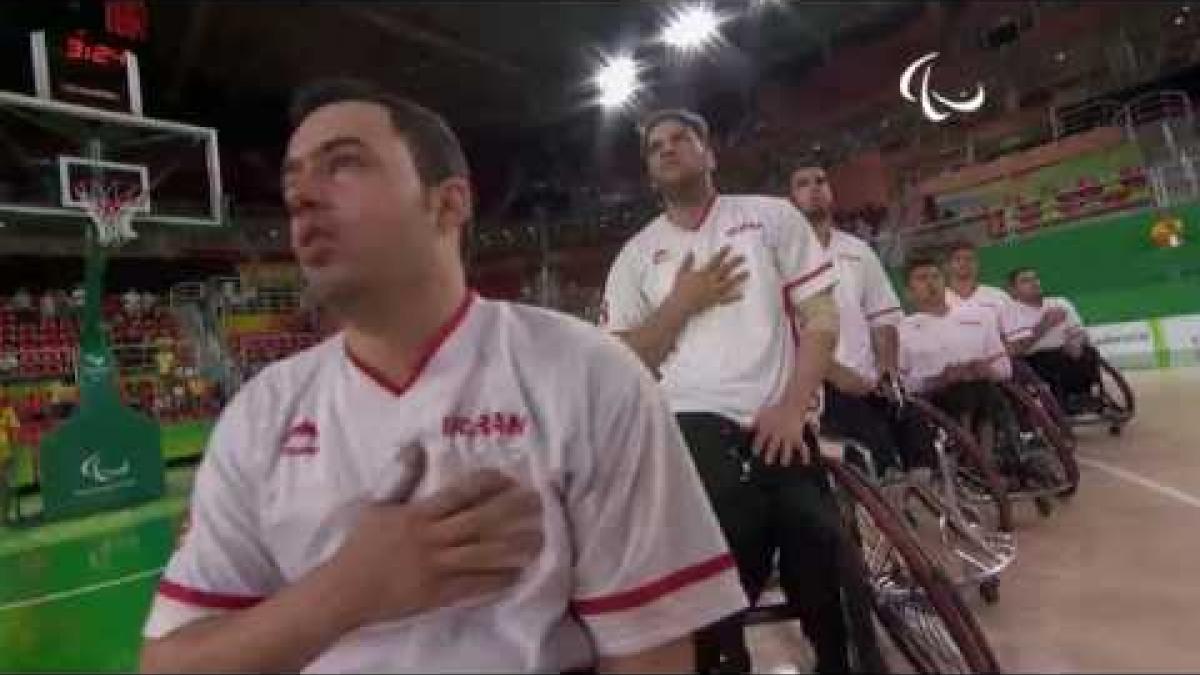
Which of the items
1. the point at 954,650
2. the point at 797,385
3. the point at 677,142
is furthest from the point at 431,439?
the point at 954,650

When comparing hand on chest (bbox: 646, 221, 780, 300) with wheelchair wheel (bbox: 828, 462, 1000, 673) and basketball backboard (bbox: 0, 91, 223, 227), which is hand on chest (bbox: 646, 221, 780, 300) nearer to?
wheelchair wheel (bbox: 828, 462, 1000, 673)

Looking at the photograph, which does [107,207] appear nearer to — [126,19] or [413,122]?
[126,19]

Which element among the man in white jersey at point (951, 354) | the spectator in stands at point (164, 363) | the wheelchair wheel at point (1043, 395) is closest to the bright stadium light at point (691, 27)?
the spectator in stands at point (164, 363)

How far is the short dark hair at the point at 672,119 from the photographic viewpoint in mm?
2213

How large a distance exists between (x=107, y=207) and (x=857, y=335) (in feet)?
24.1

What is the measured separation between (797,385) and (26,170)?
1690 cm

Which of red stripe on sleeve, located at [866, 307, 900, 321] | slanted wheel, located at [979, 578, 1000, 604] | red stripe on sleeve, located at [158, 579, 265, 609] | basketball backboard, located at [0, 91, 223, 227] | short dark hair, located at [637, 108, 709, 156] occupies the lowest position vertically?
slanted wheel, located at [979, 578, 1000, 604]

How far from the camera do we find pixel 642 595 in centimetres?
111

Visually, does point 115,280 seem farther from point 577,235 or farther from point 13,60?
point 577,235

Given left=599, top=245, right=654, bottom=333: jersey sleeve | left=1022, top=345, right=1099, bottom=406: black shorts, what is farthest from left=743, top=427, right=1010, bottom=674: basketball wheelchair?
left=1022, top=345, right=1099, bottom=406: black shorts

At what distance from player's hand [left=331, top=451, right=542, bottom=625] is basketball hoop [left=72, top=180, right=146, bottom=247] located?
27.7 ft

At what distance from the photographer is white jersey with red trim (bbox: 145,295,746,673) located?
111 centimetres

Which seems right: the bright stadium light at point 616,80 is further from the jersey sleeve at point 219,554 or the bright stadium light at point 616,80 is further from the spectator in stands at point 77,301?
the jersey sleeve at point 219,554

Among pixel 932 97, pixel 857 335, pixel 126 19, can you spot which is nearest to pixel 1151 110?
pixel 932 97
